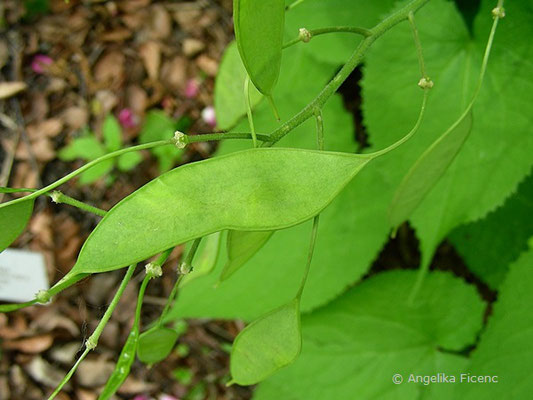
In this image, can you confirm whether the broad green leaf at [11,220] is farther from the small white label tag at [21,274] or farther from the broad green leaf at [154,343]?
the small white label tag at [21,274]

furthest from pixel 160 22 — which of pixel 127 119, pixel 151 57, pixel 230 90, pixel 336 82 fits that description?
pixel 336 82

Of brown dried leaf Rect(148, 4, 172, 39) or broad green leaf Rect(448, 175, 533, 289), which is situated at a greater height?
brown dried leaf Rect(148, 4, 172, 39)

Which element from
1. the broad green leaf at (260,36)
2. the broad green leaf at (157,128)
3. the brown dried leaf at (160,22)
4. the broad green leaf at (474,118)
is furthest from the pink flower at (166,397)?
the broad green leaf at (260,36)

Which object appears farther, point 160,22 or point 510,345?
point 160,22

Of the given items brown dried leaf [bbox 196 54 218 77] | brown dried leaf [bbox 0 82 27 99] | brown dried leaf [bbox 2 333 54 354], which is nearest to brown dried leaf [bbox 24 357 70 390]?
brown dried leaf [bbox 2 333 54 354]

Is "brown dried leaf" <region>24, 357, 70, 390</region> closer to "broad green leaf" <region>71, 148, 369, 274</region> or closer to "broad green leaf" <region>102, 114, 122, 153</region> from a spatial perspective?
"broad green leaf" <region>102, 114, 122, 153</region>

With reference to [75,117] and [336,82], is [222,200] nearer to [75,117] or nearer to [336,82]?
[336,82]
